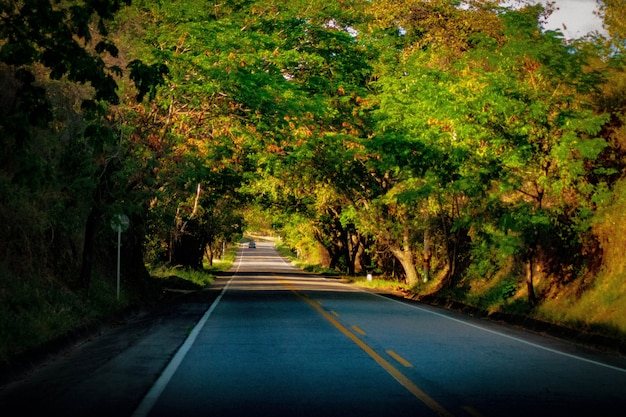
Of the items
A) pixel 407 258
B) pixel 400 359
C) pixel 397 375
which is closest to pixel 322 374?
pixel 397 375

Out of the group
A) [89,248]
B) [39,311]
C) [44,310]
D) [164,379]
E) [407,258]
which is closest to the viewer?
[164,379]

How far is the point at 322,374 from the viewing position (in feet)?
35.3

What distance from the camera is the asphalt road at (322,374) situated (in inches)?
336

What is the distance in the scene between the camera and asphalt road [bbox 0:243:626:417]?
854 centimetres

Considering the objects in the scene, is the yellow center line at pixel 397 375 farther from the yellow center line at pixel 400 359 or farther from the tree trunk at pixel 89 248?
the tree trunk at pixel 89 248

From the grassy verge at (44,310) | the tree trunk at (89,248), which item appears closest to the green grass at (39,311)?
the grassy verge at (44,310)

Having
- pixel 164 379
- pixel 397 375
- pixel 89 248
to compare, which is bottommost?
pixel 164 379

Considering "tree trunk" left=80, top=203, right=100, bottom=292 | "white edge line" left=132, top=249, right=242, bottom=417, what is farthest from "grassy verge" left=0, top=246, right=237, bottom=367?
"white edge line" left=132, top=249, right=242, bottom=417

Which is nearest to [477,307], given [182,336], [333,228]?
[182,336]

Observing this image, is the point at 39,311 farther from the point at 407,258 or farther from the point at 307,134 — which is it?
the point at 407,258

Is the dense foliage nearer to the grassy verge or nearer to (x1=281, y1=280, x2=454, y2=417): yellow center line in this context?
the grassy verge

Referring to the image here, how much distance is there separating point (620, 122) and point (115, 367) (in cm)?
1471

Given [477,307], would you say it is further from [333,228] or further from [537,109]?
[333,228]

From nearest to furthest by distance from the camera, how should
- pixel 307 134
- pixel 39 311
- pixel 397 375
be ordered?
pixel 397 375 → pixel 39 311 → pixel 307 134
